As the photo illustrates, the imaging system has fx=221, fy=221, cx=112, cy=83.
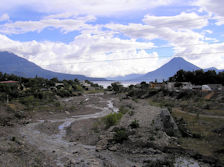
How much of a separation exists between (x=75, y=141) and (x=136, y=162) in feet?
35.3

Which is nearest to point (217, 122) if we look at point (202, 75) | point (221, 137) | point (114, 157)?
point (221, 137)

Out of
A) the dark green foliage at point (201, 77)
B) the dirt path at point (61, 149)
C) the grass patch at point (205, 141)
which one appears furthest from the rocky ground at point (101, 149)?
the dark green foliage at point (201, 77)

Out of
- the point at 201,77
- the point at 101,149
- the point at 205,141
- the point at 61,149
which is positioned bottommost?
the point at 61,149

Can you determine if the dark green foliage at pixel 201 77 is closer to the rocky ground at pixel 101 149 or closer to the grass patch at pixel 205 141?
the grass patch at pixel 205 141

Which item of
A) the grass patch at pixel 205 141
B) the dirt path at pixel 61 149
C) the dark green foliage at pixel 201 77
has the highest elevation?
the dark green foliage at pixel 201 77

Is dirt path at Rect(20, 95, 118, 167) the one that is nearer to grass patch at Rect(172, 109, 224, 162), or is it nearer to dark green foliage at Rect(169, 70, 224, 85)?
grass patch at Rect(172, 109, 224, 162)

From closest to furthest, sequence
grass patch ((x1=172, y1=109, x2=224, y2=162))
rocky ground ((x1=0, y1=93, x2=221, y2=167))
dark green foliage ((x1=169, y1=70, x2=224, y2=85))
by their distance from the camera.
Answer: rocky ground ((x1=0, y1=93, x2=221, y2=167))
grass patch ((x1=172, y1=109, x2=224, y2=162))
dark green foliage ((x1=169, y1=70, x2=224, y2=85))

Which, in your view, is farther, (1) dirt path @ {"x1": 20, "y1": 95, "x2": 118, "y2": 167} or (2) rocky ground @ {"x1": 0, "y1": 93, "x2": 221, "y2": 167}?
(1) dirt path @ {"x1": 20, "y1": 95, "x2": 118, "y2": 167}

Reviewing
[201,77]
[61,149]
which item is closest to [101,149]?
[61,149]

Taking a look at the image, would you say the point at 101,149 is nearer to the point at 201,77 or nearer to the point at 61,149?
Answer: the point at 61,149

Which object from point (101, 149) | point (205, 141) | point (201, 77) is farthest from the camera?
point (201, 77)

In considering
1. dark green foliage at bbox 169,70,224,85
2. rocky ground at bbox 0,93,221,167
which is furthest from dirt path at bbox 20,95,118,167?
dark green foliage at bbox 169,70,224,85

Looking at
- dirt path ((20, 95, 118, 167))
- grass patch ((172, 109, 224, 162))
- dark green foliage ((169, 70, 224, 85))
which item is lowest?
dirt path ((20, 95, 118, 167))

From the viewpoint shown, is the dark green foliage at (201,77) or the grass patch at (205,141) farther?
the dark green foliage at (201,77)
